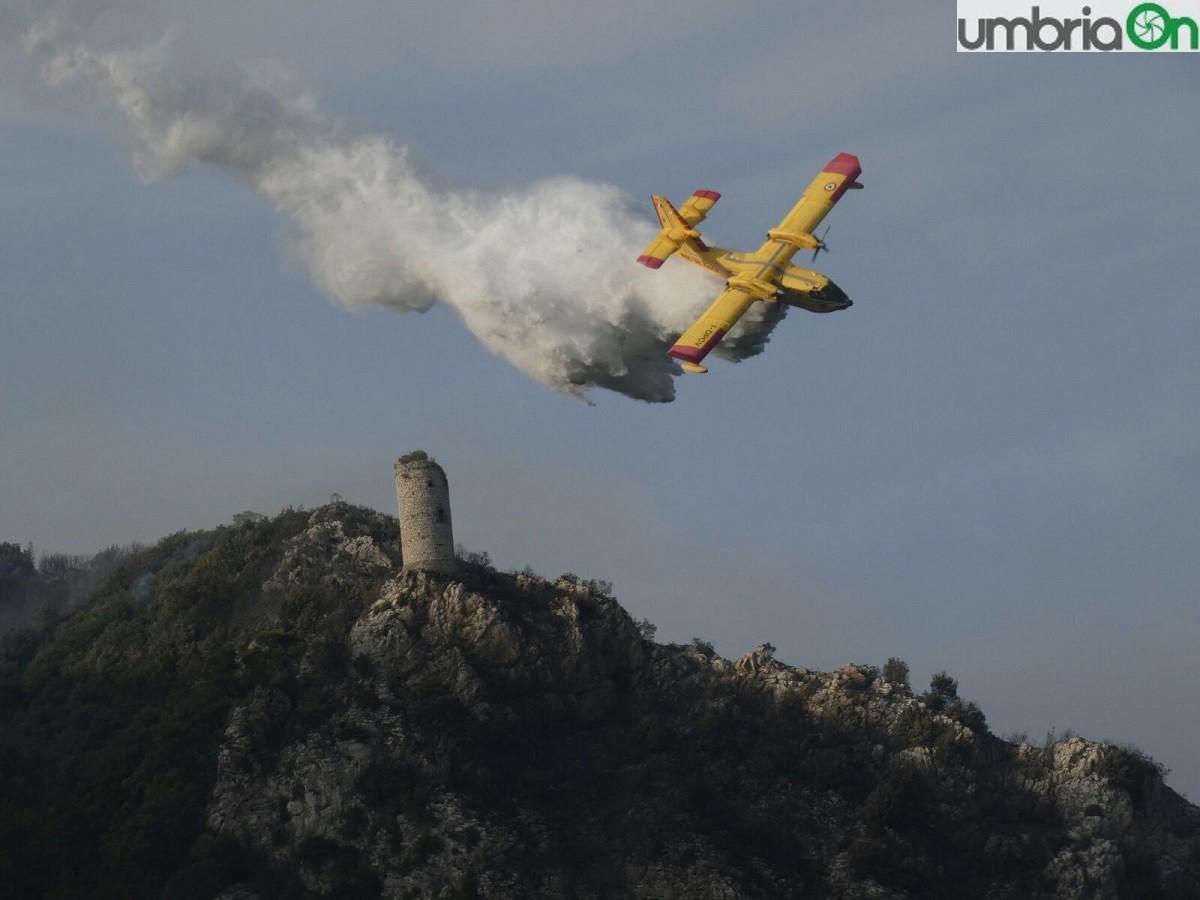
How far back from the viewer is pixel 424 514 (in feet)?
258

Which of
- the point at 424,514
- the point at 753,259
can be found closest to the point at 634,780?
the point at 424,514

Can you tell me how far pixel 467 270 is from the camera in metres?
84.5

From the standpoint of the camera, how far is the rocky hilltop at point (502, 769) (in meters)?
69.6

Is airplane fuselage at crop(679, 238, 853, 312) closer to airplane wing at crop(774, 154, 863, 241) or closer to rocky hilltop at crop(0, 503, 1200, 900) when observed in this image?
airplane wing at crop(774, 154, 863, 241)

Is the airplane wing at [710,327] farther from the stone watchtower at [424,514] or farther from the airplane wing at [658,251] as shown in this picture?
the stone watchtower at [424,514]

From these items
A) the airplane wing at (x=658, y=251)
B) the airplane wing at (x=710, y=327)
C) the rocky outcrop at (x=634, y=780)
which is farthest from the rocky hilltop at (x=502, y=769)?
the airplane wing at (x=658, y=251)

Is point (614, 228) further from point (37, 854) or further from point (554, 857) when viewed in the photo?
point (37, 854)

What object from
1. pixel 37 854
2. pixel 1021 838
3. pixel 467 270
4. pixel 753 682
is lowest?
pixel 37 854

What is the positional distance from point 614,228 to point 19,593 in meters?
44.0

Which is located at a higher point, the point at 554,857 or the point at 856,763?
the point at 856,763

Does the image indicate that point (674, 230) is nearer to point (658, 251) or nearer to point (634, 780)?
point (658, 251)

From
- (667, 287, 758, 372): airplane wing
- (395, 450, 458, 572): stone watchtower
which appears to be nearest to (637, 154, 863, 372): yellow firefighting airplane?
(667, 287, 758, 372): airplane wing

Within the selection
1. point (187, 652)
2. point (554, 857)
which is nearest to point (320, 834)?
point (554, 857)

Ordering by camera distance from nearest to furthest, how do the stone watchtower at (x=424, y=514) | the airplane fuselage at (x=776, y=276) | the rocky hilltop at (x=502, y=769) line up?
the rocky hilltop at (x=502, y=769)
the airplane fuselage at (x=776, y=276)
the stone watchtower at (x=424, y=514)
